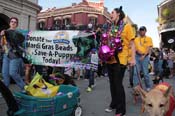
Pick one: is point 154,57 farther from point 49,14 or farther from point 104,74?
point 49,14

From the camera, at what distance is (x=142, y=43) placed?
10180 millimetres

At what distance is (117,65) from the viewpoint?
7246mm

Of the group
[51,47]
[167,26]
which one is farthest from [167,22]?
[51,47]

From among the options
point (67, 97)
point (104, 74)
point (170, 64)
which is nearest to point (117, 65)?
point (67, 97)

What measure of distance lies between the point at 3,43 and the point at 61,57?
191 cm

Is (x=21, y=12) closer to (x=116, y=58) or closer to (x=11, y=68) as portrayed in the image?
(x=11, y=68)

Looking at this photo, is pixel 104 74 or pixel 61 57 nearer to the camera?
pixel 61 57

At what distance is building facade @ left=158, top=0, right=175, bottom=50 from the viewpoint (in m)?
44.1

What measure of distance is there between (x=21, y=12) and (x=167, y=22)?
24.7 m

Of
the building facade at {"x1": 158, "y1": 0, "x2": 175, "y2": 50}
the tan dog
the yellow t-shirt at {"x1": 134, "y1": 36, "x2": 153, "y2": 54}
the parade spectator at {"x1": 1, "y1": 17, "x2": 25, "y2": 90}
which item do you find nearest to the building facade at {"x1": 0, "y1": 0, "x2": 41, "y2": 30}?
the yellow t-shirt at {"x1": 134, "y1": 36, "x2": 153, "y2": 54}

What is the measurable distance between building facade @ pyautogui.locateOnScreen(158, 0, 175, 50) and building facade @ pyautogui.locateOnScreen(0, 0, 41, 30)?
20382 mm

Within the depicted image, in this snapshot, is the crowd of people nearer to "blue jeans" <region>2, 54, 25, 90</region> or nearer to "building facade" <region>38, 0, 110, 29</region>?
"blue jeans" <region>2, 54, 25, 90</region>

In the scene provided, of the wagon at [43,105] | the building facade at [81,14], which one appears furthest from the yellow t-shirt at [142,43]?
the building facade at [81,14]

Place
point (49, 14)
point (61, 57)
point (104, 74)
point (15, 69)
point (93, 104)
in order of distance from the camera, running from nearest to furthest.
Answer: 1. point (15, 69)
2. point (93, 104)
3. point (61, 57)
4. point (104, 74)
5. point (49, 14)
